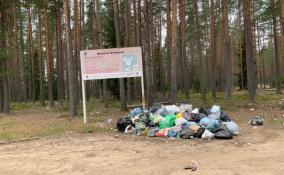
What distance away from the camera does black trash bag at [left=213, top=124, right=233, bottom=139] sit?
10.6 m

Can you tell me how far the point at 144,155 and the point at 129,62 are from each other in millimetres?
6805

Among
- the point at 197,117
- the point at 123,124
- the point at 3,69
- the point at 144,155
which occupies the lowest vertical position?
the point at 144,155

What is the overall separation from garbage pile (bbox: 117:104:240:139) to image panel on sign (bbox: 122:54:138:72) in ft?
8.05

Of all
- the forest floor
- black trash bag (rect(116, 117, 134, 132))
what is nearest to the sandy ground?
the forest floor

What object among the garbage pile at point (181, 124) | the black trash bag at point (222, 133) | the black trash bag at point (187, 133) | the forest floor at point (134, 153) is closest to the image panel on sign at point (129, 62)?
the garbage pile at point (181, 124)

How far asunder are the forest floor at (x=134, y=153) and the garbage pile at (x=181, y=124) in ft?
1.20

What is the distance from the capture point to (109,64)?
15.0 metres

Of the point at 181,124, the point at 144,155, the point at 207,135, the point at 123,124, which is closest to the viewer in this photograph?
the point at 144,155

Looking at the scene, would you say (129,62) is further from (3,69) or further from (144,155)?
(3,69)

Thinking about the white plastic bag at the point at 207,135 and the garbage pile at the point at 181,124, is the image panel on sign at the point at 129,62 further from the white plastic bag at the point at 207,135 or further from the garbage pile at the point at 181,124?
the white plastic bag at the point at 207,135

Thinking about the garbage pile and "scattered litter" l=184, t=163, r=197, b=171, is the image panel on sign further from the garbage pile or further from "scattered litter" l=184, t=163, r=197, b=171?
"scattered litter" l=184, t=163, r=197, b=171

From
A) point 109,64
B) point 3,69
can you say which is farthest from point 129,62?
point 3,69

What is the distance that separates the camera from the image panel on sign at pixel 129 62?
15.2m

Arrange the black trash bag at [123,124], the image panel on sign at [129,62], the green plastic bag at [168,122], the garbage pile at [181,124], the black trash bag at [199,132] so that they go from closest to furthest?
1. the black trash bag at [199,132]
2. the garbage pile at [181,124]
3. the green plastic bag at [168,122]
4. the black trash bag at [123,124]
5. the image panel on sign at [129,62]
